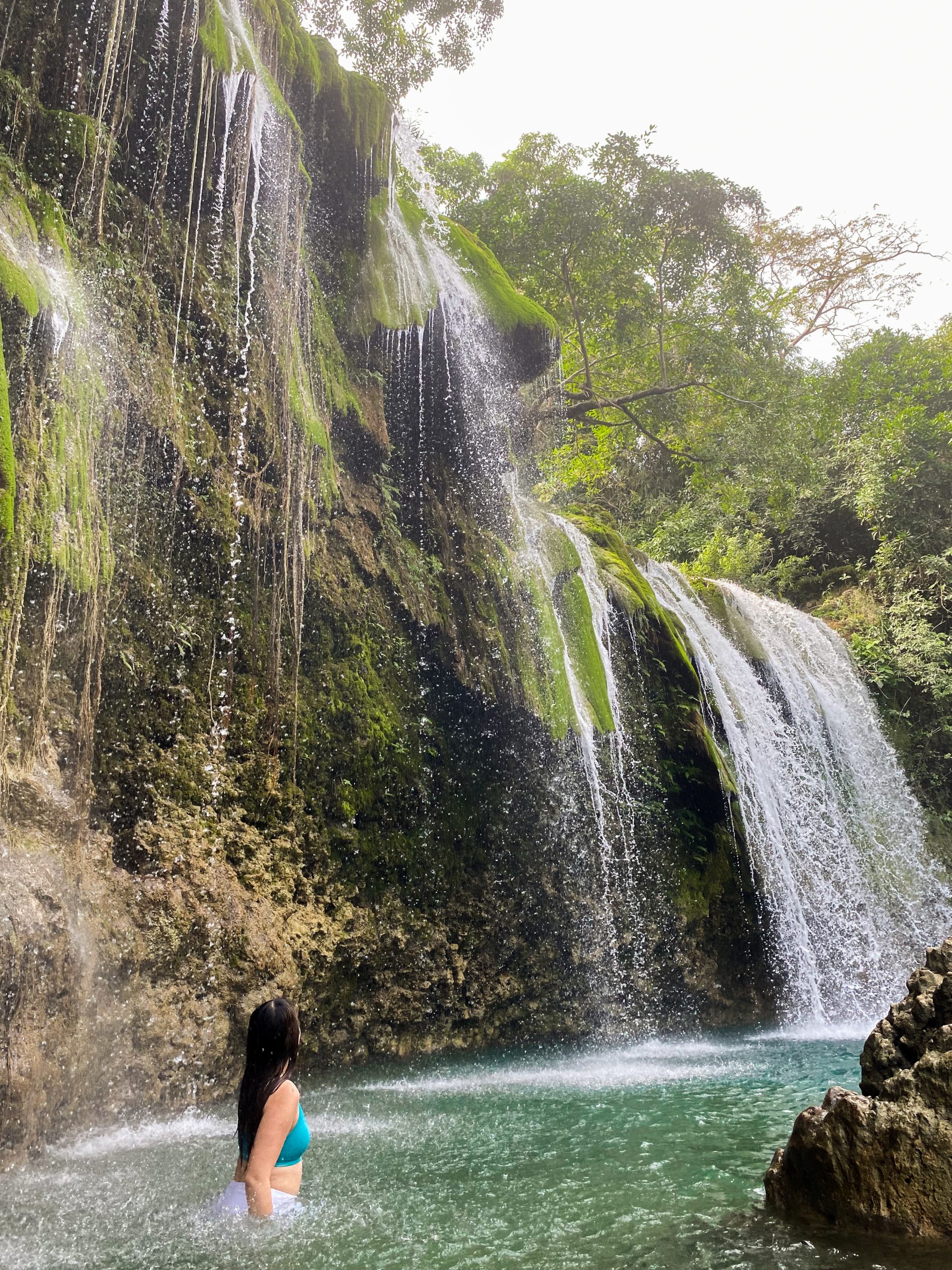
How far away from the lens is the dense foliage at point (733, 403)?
41.5 ft

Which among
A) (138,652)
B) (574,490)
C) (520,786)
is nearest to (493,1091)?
(520,786)

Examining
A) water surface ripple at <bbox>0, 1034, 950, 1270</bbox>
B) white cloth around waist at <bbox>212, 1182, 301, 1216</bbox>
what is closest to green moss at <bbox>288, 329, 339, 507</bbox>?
water surface ripple at <bbox>0, 1034, 950, 1270</bbox>

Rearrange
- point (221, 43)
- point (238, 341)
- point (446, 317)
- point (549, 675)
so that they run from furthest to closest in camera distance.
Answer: point (446, 317) < point (549, 675) < point (238, 341) < point (221, 43)

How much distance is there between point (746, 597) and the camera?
44.3 feet

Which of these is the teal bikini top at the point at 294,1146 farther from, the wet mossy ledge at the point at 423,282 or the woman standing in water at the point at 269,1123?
the wet mossy ledge at the point at 423,282

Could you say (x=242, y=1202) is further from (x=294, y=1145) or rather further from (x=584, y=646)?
(x=584, y=646)

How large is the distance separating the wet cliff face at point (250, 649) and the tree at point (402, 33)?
2780 millimetres

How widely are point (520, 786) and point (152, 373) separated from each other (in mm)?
5247

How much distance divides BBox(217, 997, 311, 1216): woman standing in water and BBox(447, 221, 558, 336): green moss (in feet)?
30.1

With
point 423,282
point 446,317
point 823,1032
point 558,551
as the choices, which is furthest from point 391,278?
point 823,1032

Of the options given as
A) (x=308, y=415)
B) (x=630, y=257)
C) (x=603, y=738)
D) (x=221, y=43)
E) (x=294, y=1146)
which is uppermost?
(x=630, y=257)

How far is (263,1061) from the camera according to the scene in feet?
9.62

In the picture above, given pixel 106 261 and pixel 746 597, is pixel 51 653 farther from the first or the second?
pixel 746 597

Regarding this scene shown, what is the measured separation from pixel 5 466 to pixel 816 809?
34.0ft
